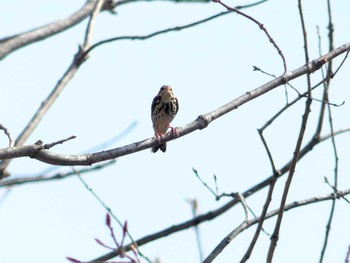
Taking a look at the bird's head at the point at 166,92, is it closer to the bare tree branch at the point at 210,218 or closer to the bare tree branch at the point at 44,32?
the bare tree branch at the point at 44,32

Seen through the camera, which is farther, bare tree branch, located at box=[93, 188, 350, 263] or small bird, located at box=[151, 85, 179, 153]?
small bird, located at box=[151, 85, 179, 153]

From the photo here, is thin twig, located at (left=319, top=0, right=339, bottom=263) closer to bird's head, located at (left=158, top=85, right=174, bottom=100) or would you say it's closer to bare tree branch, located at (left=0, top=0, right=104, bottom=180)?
bare tree branch, located at (left=0, top=0, right=104, bottom=180)

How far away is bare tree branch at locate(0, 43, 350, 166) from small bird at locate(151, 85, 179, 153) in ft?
16.0

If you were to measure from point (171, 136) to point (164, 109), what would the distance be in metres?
5.26

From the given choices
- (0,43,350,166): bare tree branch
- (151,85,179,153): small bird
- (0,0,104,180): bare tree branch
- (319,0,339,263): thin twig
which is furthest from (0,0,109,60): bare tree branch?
(319,0,339,263): thin twig

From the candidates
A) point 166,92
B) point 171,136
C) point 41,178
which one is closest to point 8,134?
point 171,136

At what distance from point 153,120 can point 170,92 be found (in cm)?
45

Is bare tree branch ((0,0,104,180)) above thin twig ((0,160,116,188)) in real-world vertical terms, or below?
above

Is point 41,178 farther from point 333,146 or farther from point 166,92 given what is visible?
point 166,92

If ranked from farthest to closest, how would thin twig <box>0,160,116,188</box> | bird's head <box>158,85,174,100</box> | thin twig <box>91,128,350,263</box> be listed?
1. bird's head <box>158,85,174,100</box>
2. thin twig <box>91,128,350,263</box>
3. thin twig <box>0,160,116,188</box>

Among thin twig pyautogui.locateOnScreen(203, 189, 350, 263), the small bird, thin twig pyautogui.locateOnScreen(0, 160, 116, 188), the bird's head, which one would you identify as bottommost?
thin twig pyautogui.locateOnScreen(203, 189, 350, 263)

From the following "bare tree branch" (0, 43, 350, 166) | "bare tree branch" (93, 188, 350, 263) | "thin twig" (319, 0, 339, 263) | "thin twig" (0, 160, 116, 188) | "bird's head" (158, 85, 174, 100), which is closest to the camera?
"bare tree branch" (0, 43, 350, 166)

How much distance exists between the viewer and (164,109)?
10125 mm

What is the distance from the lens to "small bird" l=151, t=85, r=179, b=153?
10.0 m
